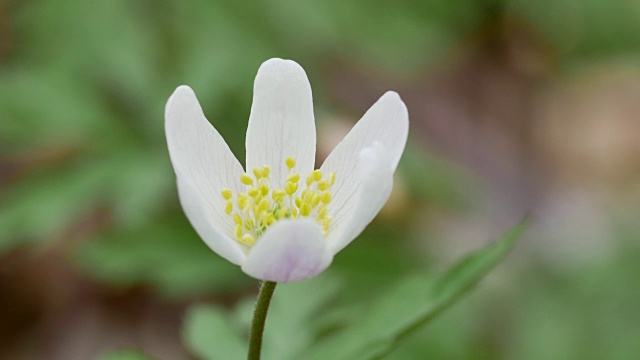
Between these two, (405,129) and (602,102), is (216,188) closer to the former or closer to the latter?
(405,129)

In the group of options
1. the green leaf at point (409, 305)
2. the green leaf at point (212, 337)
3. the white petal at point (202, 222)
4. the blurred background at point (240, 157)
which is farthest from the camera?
the blurred background at point (240, 157)

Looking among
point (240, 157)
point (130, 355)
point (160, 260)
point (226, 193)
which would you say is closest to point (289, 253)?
point (226, 193)

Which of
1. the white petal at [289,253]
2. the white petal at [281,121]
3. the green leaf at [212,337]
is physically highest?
the white petal at [281,121]

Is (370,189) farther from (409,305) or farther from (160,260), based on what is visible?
(160,260)

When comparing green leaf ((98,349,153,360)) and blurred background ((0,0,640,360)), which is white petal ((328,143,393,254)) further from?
blurred background ((0,0,640,360))

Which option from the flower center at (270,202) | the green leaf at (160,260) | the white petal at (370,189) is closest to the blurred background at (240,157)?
the green leaf at (160,260)

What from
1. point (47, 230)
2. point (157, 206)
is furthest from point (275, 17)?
point (47, 230)

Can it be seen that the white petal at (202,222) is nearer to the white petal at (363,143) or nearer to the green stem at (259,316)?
the green stem at (259,316)
